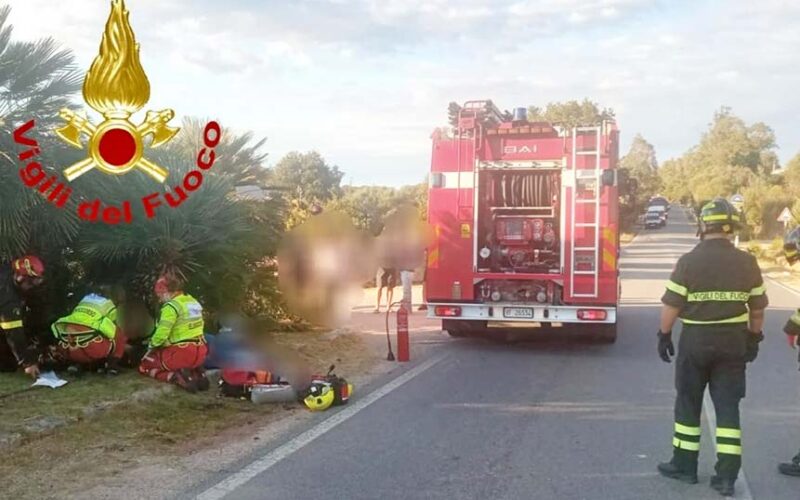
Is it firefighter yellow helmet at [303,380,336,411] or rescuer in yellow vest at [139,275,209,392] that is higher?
rescuer in yellow vest at [139,275,209,392]

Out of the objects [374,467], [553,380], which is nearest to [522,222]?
[553,380]

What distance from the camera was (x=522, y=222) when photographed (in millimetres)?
11336

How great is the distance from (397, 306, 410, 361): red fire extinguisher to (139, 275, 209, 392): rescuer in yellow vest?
2964 millimetres

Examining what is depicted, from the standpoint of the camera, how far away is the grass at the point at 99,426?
5141 millimetres

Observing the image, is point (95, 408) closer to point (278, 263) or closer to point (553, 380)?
point (278, 263)

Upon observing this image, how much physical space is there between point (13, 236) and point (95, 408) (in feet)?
6.17

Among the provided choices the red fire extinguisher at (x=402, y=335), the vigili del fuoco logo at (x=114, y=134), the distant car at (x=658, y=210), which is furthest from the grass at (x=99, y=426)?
the distant car at (x=658, y=210)

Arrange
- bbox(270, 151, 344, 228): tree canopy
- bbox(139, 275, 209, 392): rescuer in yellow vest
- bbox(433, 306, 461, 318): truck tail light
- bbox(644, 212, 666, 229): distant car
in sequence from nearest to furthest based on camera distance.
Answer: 1. bbox(139, 275, 209, 392): rescuer in yellow vest
2. bbox(433, 306, 461, 318): truck tail light
3. bbox(270, 151, 344, 228): tree canopy
4. bbox(644, 212, 666, 229): distant car

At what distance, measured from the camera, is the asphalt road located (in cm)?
508

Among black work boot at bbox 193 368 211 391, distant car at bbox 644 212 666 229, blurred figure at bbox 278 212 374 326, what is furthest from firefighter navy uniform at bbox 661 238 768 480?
distant car at bbox 644 212 666 229

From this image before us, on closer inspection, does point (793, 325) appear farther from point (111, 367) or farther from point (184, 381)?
point (111, 367)

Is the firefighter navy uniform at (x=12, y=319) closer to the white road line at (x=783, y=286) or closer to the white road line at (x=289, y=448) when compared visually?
the white road line at (x=289, y=448)

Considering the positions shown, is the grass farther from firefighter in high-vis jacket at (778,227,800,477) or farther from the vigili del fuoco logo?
firefighter in high-vis jacket at (778,227,800,477)

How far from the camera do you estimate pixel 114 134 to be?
7.87m
